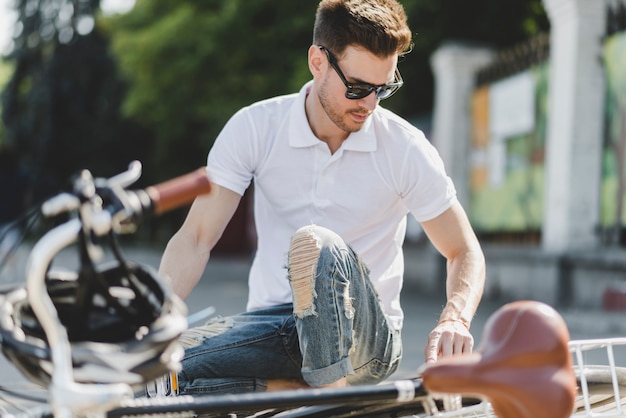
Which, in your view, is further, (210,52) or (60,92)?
(60,92)

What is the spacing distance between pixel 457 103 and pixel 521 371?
1329cm

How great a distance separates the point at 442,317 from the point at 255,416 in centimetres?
59

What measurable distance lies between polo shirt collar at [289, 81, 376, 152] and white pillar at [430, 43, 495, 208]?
458 inches

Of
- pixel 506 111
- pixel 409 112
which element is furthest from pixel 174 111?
pixel 506 111

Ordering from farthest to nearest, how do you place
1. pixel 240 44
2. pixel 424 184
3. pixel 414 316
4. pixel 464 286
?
pixel 240 44
pixel 414 316
pixel 424 184
pixel 464 286

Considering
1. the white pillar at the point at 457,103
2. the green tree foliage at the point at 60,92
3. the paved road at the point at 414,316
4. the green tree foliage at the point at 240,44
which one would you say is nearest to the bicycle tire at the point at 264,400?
the paved road at the point at 414,316

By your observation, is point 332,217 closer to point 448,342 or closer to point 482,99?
point 448,342

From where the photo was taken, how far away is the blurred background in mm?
10969

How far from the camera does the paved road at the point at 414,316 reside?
21.9 ft

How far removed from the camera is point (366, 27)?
3.00 metres

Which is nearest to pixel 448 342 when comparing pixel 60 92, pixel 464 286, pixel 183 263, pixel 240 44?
pixel 464 286

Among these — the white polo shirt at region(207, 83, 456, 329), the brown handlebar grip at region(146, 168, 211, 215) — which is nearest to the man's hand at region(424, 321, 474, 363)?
the white polo shirt at region(207, 83, 456, 329)

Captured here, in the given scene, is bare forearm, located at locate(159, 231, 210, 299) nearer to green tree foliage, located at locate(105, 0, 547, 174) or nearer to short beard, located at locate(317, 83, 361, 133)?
short beard, located at locate(317, 83, 361, 133)

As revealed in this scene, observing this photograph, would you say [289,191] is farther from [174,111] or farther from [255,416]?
[174,111]
